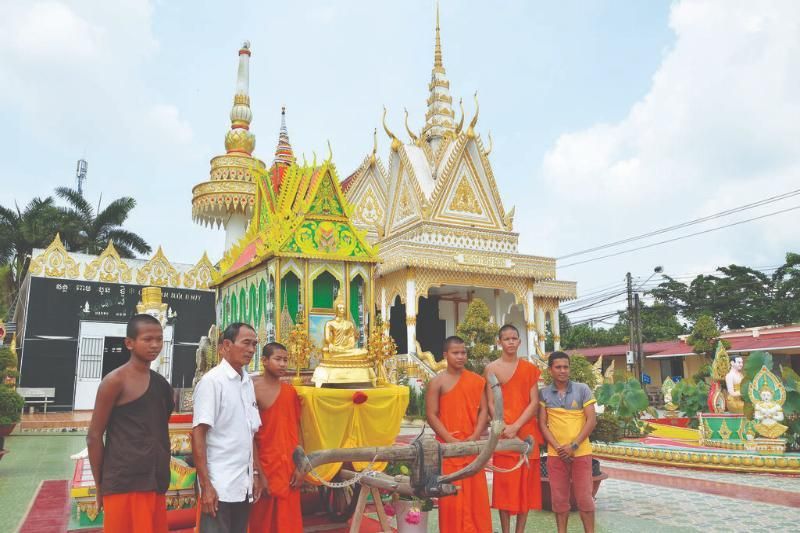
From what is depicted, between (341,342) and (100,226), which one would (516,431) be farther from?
(100,226)

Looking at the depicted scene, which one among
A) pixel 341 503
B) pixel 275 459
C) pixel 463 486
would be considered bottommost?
pixel 341 503

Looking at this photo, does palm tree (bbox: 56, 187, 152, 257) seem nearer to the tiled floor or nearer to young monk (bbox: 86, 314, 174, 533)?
the tiled floor

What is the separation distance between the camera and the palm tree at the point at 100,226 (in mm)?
24031

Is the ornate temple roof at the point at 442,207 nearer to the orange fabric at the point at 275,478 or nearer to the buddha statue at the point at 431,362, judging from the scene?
the buddha statue at the point at 431,362

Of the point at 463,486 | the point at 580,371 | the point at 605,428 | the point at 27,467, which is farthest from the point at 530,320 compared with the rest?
the point at 463,486

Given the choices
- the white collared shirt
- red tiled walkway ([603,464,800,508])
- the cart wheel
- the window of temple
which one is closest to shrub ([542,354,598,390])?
red tiled walkway ([603,464,800,508])

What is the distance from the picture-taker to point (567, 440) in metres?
4.46

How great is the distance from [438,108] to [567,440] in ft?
65.3

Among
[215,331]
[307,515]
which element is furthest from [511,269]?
[307,515]

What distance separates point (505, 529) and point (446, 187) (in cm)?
1691

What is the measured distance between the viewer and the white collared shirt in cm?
320

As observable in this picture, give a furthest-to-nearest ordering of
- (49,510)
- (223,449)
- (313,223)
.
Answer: (313,223) → (49,510) → (223,449)

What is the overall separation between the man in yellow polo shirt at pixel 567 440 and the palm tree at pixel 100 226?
899 inches

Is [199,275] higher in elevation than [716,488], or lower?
higher
